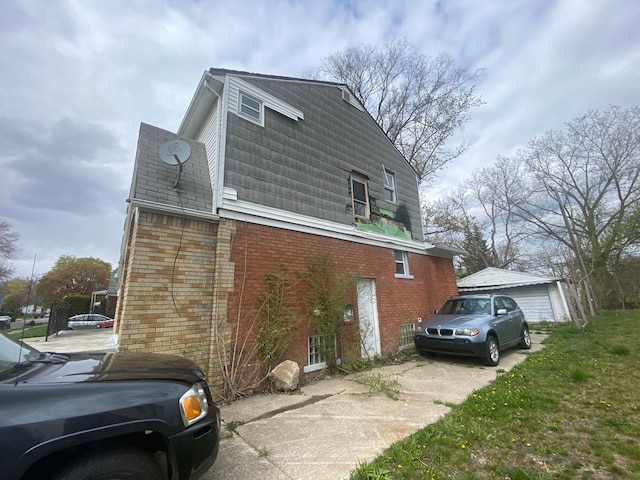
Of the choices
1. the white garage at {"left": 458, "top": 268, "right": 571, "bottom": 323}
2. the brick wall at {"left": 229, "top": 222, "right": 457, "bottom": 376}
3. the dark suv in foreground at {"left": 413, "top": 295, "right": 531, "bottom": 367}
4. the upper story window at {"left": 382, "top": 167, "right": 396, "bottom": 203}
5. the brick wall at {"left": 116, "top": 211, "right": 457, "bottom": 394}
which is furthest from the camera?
the white garage at {"left": 458, "top": 268, "right": 571, "bottom": 323}

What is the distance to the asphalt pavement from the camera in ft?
9.92

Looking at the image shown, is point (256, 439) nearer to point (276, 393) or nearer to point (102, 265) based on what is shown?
point (276, 393)

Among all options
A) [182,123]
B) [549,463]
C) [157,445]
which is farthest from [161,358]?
[182,123]

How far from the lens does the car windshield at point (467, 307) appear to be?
809cm

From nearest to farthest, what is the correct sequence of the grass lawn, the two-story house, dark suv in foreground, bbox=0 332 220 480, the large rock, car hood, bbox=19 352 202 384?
dark suv in foreground, bbox=0 332 220 480 → car hood, bbox=19 352 202 384 → the grass lawn → the two-story house → the large rock

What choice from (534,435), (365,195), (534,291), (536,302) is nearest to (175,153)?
(365,195)

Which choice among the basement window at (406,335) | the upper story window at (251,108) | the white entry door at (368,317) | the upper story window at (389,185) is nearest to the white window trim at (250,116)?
the upper story window at (251,108)

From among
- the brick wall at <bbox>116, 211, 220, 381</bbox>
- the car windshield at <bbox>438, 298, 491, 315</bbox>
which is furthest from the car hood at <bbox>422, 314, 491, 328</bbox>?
the brick wall at <bbox>116, 211, 220, 381</bbox>

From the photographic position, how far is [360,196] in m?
9.81

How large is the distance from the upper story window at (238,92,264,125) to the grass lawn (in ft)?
23.6

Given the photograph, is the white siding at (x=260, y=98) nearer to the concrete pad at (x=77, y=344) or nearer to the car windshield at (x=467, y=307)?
the concrete pad at (x=77, y=344)

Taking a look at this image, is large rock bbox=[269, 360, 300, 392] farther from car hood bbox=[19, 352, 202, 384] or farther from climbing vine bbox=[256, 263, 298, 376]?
car hood bbox=[19, 352, 202, 384]

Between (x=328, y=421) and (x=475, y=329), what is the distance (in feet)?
16.0

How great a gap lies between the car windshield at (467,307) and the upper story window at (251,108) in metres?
7.64
